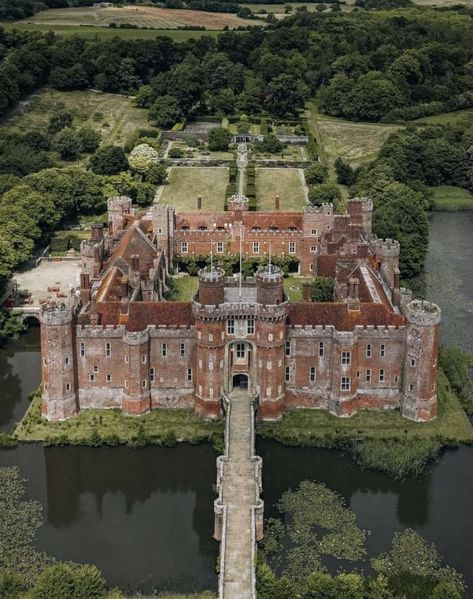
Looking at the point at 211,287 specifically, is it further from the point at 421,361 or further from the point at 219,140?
the point at 219,140

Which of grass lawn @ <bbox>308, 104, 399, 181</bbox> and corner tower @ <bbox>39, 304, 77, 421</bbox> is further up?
corner tower @ <bbox>39, 304, 77, 421</bbox>

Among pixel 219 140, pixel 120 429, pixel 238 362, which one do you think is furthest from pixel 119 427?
pixel 219 140

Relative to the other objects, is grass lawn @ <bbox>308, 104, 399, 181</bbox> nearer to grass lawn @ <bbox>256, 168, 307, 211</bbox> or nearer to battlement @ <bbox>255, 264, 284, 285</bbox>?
grass lawn @ <bbox>256, 168, 307, 211</bbox>

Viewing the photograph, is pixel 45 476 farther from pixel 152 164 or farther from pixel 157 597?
pixel 152 164

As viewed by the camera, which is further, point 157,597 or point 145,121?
point 145,121

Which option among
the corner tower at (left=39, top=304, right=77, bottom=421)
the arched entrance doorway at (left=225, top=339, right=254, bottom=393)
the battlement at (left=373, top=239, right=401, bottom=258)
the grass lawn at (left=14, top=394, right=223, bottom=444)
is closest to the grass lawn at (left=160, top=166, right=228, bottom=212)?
the battlement at (left=373, top=239, right=401, bottom=258)

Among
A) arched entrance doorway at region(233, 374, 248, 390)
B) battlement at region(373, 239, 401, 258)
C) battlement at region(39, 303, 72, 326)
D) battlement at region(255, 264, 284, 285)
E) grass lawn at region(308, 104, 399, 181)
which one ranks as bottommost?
grass lawn at region(308, 104, 399, 181)

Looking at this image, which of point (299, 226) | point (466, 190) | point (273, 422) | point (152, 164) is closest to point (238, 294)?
point (273, 422)
